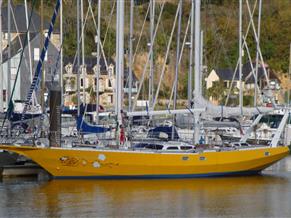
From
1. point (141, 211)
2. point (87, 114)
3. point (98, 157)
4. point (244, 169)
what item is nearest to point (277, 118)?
point (87, 114)

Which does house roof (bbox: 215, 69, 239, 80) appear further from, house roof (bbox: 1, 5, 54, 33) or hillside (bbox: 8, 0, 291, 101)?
house roof (bbox: 1, 5, 54, 33)

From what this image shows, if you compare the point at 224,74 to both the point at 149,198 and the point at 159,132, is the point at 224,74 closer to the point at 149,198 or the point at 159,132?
the point at 159,132

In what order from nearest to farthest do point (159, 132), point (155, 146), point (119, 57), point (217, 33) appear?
point (119, 57)
point (155, 146)
point (159, 132)
point (217, 33)

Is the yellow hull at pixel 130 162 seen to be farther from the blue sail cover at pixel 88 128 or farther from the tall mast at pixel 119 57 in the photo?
the blue sail cover at pixel 88 128

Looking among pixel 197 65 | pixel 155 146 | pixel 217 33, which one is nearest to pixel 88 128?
pixel 155 146

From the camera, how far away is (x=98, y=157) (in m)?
40.9

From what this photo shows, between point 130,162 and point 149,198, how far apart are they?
3.89 m

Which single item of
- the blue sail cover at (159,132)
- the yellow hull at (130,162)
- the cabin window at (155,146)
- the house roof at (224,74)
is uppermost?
the house roof at (224,74)

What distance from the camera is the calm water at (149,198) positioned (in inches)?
1351

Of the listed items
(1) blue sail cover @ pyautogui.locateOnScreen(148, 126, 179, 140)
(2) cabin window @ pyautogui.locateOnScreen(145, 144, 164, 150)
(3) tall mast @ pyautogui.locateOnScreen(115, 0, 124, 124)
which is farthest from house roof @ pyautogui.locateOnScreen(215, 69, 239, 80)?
(3) tall mast @ pyautogui.locateOnScreen(115, 0, 124, 124)

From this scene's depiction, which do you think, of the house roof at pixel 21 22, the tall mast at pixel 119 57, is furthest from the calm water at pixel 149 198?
the house roof at pixel 21 22

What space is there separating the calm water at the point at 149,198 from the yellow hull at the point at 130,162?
1.20 ft

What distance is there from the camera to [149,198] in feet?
123

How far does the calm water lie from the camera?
34.3m
